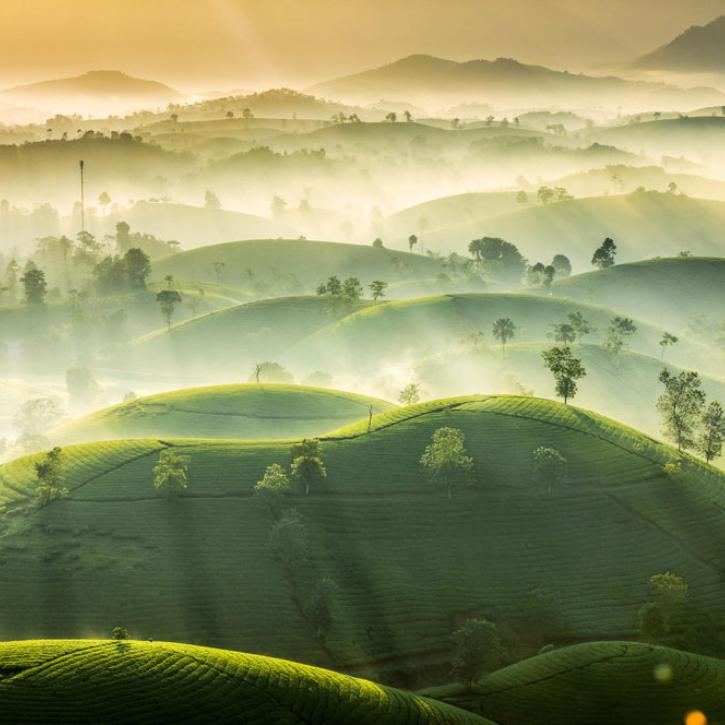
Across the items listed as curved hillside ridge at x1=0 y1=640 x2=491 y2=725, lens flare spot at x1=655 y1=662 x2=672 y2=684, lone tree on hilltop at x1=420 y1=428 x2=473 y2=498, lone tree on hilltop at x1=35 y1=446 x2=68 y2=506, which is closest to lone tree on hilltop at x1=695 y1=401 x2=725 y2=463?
lone tree on hilltop at x1=420 y1=428 x2=473 y2=498

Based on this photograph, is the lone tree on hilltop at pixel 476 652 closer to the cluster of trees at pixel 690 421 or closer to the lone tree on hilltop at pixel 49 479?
the lone tree on hilltop at pixel 49 479

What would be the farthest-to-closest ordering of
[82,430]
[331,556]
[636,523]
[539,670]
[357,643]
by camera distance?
[82,430], [636,523], [331,556], [357,643], [539,670]

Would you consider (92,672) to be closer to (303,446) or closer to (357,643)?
(357,643)

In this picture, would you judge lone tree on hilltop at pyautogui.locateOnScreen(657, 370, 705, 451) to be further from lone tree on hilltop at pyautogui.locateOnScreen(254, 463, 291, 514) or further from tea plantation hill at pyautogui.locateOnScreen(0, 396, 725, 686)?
lone tree on hilltop at pyautogui.locateOnScreen(254, 463, 291, 514)

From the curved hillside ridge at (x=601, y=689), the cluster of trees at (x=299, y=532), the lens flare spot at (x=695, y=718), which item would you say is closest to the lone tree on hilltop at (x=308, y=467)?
the cluster of trees at (x=299, y=532)

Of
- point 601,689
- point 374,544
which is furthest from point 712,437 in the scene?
point 601,689

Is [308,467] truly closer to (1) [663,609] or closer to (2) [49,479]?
(2) [49,479]

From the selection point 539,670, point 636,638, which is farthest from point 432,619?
point 636,638
